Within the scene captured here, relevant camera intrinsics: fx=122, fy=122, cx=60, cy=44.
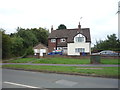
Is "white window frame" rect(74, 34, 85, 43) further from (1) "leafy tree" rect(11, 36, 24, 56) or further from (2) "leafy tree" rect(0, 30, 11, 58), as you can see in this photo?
(2) "leafy tree" rect(0, 30, 11, 58)

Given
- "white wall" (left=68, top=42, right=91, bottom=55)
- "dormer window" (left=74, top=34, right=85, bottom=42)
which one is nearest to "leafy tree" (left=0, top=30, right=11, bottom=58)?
"white wall" (left=68, top=42, right=91, bottom=55)

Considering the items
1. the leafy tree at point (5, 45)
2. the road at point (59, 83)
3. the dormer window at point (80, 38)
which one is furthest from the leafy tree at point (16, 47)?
the road at point (59, 83)

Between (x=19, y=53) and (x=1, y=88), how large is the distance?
26690 mm

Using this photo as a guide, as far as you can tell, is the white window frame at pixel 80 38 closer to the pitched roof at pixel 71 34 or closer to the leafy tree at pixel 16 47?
the pitched roof at pixel 71 34

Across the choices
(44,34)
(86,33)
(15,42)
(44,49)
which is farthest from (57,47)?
(44,34)

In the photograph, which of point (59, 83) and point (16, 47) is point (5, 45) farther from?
point (59, 83)

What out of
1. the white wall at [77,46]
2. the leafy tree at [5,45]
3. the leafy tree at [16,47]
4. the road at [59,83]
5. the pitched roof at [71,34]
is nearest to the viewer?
the road at [59,83]

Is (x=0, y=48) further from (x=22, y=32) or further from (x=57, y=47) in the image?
(x=22, y=32)

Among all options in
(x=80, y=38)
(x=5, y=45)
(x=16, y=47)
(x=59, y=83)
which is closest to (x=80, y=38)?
(x=80, y=38)

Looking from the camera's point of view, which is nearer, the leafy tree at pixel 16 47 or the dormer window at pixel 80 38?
the leafy tree at pixel 16 47

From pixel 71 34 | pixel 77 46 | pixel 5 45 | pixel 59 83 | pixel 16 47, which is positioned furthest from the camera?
pixel 71 34

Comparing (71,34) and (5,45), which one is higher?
(71,34)

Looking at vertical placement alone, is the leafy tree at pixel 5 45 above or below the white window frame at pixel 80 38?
below

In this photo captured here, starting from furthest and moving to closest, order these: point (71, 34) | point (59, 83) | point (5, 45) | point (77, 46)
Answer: point (71, 34)
point (77, 46)
point (5, 45)
point (59, 83)
